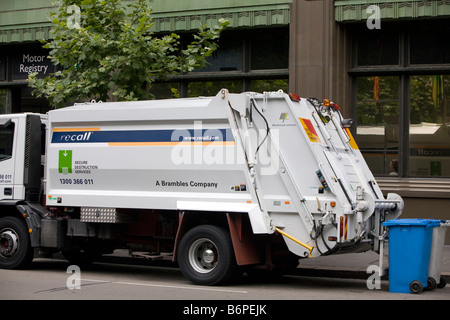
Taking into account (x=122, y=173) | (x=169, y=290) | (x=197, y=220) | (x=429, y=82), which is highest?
(x=429, y=82)

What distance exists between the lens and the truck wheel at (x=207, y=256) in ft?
34.3

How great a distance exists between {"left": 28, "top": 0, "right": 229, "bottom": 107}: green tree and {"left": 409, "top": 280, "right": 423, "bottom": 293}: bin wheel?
21.5 ft

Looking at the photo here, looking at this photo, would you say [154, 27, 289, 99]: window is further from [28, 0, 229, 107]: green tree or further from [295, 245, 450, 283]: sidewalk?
[295, 245, 450, 283]: sidewalk

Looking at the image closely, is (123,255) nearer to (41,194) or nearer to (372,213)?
(41,194)

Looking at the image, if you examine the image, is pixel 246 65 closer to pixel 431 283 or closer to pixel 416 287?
pixel 431 283

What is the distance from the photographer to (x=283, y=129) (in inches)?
415

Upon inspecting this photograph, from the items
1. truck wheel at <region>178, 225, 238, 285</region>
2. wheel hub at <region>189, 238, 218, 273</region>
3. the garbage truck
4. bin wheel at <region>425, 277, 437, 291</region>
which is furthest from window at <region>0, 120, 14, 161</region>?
bin wheel at <region>425, 277, 437, 291</region>

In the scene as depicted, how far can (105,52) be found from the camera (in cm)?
1441

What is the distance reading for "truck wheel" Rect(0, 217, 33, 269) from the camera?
12.3m

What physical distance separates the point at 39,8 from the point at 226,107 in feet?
34.7

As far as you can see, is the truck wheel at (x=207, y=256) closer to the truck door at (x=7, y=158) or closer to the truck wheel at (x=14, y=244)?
the truck wheel at (x=14, y=244)

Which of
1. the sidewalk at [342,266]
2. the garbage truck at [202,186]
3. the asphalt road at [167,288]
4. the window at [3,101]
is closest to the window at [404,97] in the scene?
the sidewalk at [342,266]

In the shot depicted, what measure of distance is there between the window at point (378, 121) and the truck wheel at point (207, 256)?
7035mm

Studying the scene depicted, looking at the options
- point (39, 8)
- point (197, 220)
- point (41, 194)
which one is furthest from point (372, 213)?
point (39, 8)
